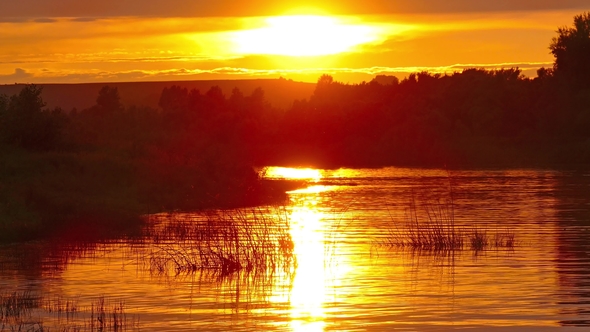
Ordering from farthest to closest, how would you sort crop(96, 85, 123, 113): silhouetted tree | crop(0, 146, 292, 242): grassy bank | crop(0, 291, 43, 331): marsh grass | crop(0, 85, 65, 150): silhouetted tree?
crop(96, 85, 123, 113): silhouetted tree < crop(0, 85, 65, 150): silhouetted tree < crop(0, 146, 292, 242): grassy bank < crop(0, 291, 43, 331): marsh grass

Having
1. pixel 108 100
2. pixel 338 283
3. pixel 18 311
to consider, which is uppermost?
pixel 108 100

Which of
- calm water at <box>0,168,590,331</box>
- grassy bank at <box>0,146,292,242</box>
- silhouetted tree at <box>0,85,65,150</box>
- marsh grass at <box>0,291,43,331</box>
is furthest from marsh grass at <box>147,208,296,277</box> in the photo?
silhouetted tree at <box>0,85,65,150</box>

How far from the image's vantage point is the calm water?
57.4ft

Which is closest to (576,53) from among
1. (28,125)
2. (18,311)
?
(28,125)

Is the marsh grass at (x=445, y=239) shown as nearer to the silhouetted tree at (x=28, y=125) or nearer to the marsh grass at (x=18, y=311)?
the marsh grass at (x=18, y=311)

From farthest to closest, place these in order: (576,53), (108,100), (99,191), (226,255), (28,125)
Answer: (108,100) → (576,53) → (28,125) → (99,191) → (226,255)

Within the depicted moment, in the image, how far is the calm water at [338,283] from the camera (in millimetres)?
17484

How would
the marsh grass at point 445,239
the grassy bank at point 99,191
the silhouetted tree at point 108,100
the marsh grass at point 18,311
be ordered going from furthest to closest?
1. the silhouetted tree at point 108,100
2. the grassy bank at point 99,191
3. the marsh grass at point 445,239
4. the marsh grass at point 18,311

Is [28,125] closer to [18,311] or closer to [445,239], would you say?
[445,239]

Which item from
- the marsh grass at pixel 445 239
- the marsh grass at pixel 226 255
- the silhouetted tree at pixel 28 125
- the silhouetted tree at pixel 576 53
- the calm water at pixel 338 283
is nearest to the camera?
the calm water at pixel 338 283

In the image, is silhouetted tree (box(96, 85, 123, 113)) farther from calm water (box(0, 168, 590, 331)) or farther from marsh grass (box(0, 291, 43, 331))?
marsh grass (box(0, 291, 43, 331))

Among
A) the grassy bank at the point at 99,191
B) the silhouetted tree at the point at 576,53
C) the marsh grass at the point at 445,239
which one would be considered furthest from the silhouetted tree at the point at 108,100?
the marsh grass at the point at 445,239

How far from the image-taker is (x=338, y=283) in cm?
2156

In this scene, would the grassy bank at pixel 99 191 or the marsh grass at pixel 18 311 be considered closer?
the marsh grass at pixel 18 311
